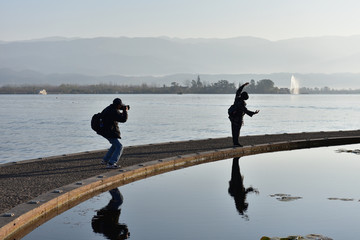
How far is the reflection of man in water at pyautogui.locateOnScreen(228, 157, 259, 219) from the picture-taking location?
34.1 ft

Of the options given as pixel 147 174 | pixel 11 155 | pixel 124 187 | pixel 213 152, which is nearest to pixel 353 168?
pixel 213 152

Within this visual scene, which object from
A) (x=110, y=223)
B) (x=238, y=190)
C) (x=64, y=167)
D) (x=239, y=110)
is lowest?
(x=238, y=190)

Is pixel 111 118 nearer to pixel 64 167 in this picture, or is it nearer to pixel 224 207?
pixel 64 167

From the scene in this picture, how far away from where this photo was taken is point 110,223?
29.3 feet

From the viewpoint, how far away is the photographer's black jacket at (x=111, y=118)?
42.8 ft

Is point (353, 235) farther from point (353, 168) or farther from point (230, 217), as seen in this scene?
point (353, 168)

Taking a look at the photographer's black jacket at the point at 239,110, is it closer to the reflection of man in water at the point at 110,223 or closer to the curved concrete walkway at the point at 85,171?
the curved concrete walkway at the point at 85,171

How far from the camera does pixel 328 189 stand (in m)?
12.2

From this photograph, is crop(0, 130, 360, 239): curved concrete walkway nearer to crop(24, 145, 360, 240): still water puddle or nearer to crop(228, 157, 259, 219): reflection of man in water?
crop(24, 145, 360, 240): still water puddle

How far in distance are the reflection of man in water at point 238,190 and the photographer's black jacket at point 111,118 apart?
2926 mm

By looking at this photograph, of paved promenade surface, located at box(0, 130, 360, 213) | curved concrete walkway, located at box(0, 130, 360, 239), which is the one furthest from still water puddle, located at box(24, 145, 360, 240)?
paved promenade surface, located at box(0, 130, 360, 213)

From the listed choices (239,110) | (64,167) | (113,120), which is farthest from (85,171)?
(239,110)

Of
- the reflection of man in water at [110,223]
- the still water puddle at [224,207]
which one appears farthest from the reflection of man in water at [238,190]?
the reflection of man in water at [110,223]

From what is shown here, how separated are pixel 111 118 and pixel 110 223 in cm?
460
